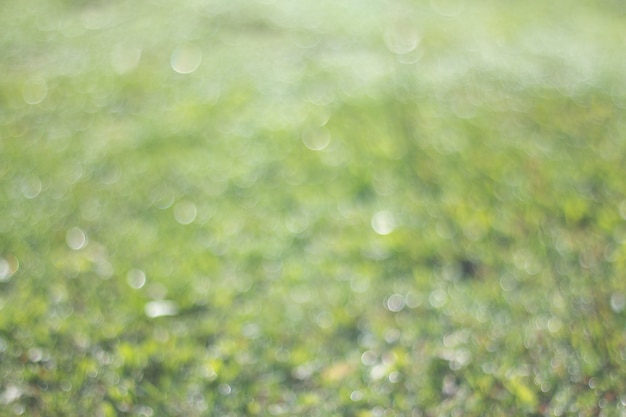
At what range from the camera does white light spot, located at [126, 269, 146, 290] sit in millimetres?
2898

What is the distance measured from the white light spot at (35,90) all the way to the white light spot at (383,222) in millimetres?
2616

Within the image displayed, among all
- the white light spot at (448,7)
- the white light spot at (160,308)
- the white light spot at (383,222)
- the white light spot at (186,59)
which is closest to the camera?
the white light spot at (160,308)

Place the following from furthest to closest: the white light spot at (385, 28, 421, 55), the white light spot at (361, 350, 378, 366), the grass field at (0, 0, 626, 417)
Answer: the white light spot at (385, 28, 421, 55) → the white light spot at (361, 350, 378, 366) → the grass field at (0, 0, 626, 417)

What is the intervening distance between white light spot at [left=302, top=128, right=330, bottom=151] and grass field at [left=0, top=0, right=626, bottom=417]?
2cm

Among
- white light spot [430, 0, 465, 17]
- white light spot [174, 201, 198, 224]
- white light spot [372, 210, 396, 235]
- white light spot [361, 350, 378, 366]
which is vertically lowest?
white light spot [430, 0, 465, 17]

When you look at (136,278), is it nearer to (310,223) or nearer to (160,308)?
(160,308)

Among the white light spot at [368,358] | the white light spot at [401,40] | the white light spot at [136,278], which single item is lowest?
the white light spot at [401,40]

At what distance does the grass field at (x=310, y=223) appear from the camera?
2.44 metres

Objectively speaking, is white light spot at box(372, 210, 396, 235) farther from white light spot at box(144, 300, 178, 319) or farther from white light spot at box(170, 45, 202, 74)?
white light spot at box(170, 45, 202, 74)

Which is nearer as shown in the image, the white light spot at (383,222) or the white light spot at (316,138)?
the white light spot at (383,222)

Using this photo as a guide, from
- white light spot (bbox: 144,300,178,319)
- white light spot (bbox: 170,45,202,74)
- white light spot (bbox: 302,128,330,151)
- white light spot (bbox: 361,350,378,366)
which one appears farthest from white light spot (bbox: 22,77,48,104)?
white light spot (bbox: 361,350,378,366)

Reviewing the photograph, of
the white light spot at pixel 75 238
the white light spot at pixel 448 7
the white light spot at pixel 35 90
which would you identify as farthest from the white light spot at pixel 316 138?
the white light spot at pixel 448 7

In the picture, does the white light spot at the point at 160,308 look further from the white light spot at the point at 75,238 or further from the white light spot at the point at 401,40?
the white light spot at the point at 401,40

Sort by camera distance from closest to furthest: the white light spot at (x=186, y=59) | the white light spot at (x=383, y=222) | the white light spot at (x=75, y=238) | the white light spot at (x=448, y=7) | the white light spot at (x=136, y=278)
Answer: the white light spot at (x=136, y=278) → the white light spot at (x=75, y=238) → the white light spot at (x=383, y=222) → the white light spot at (x=186, y=59) → the white light spot at (x=448, y=7)
